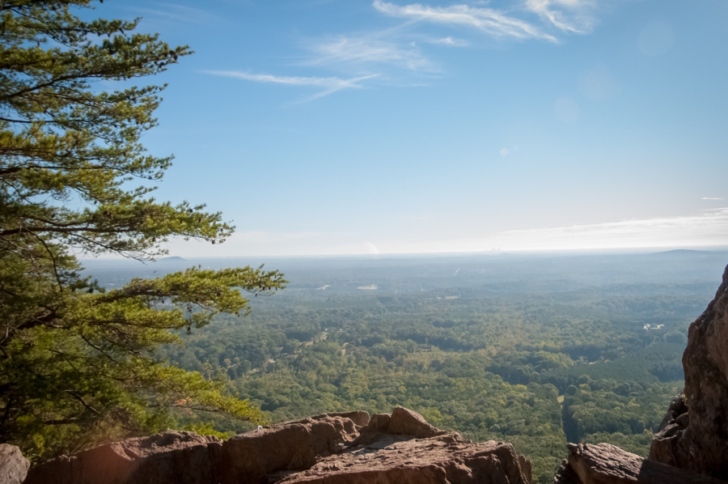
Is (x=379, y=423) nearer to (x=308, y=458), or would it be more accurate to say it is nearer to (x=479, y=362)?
(x=308, y=458)

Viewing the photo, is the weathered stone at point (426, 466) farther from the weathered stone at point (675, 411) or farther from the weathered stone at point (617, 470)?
the weathered stone at point (675, 411)

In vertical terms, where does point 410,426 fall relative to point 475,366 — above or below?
above

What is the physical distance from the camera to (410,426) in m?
5.12

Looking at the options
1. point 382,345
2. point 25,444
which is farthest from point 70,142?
point 382,345

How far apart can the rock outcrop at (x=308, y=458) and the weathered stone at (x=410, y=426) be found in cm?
1

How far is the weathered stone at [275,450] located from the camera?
462 cm

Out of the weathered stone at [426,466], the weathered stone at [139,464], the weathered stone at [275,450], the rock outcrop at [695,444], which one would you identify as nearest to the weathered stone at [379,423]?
the weathered stone at [275,450]

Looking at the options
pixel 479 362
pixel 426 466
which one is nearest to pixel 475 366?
pixel 479 362

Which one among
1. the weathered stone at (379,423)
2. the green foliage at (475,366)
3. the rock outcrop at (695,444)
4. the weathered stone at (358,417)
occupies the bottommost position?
the green foliage at (475,366)

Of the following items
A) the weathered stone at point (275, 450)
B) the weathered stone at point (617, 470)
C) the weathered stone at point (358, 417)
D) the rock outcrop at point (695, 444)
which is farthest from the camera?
the weathered stone at point (358, 417)

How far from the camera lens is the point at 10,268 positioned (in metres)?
7.31

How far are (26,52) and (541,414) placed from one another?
40.0 meters

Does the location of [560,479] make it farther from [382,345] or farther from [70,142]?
[382,345]

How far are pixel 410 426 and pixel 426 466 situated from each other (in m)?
1.60
